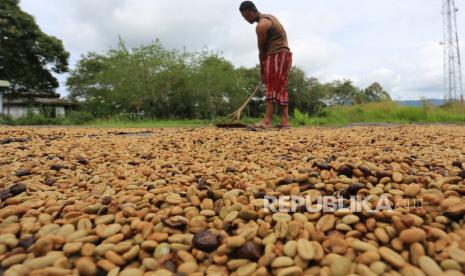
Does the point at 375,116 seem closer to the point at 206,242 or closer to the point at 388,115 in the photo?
the point at 388,115

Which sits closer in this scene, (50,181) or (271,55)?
(50,181)

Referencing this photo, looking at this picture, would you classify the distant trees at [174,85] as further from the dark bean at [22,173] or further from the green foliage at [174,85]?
the dark bean at [22,173]

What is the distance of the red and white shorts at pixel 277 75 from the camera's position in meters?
4.39

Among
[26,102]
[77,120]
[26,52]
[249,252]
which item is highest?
[26,52]

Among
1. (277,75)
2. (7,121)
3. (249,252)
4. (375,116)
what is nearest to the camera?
(249,252)

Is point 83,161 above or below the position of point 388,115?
below

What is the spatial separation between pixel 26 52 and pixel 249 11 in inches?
676

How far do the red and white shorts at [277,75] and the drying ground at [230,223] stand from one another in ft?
9.76

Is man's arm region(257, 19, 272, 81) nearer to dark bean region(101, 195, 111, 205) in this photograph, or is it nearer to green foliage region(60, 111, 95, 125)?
dark bean region(101, 195, 111, 205)

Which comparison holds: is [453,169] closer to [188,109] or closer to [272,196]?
[272,196]

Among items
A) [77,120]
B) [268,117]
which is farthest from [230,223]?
[77,120]

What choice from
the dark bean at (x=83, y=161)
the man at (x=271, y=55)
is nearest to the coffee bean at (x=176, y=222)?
the dark bean at (x=83, y=161)

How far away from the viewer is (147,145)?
2.58 m

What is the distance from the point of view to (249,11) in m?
4.16
